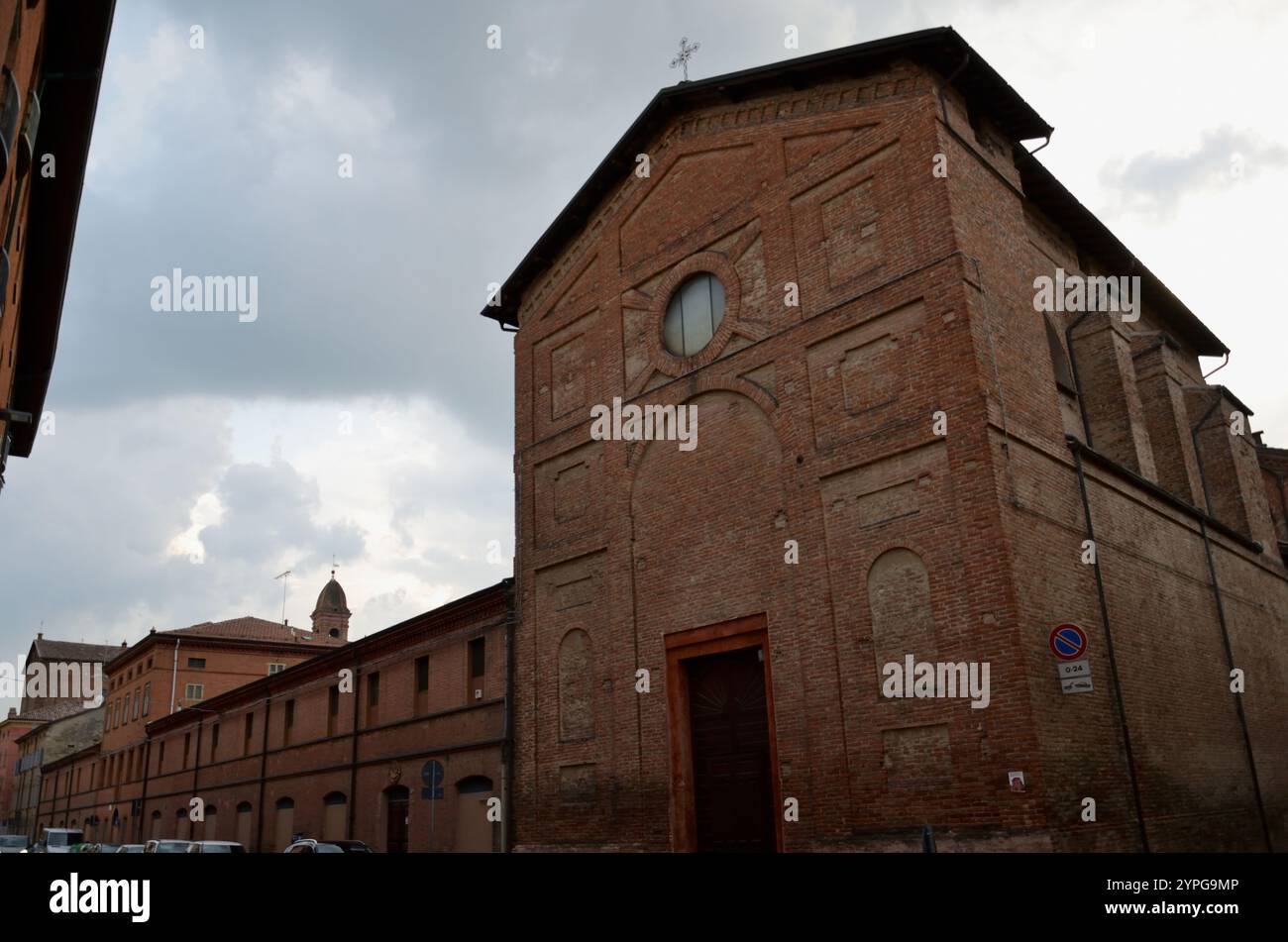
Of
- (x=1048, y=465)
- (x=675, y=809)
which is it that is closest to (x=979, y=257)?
(x=1048, y=465)

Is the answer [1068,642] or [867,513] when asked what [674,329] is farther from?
[1068,642]

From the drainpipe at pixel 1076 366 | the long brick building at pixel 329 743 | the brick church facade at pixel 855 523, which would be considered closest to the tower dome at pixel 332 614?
the long brick building at pixel 329 743

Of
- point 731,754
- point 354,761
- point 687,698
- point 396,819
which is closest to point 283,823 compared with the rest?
point 354,761

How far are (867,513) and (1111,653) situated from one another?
3776mm

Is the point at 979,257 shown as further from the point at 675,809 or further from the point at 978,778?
the point at 675,809

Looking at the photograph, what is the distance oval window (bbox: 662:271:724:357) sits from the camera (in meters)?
16.9

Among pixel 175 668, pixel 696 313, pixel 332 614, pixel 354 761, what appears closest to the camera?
pixel 696 313

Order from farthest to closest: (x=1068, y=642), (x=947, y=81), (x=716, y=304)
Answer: (x=716, y=304) → (x=947, y=81) → (x=1068, y=642)

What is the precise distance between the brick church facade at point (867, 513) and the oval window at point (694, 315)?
0.22ft

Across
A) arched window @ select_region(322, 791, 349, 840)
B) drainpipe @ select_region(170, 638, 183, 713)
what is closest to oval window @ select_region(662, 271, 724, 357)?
arched window @ select_region(322, 791, 349, 840)

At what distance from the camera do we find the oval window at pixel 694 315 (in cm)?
1694

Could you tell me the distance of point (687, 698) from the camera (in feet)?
51.6
